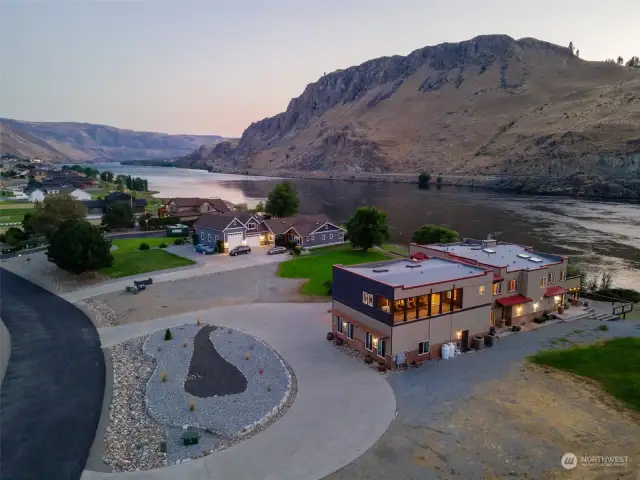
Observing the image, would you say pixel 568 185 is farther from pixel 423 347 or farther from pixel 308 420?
pixel 308 420

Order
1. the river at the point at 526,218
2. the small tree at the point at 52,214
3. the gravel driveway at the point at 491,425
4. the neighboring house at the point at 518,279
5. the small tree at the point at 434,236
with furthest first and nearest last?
the river at the point at 526,218, the small tree at the point at 52,214, the small tree at the point at 434,236, the neighboring house at the point at 518,279, the gravel driveway at the point at 491,425

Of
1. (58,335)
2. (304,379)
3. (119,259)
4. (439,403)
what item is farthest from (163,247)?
(439,403)

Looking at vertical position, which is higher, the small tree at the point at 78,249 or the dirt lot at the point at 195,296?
the small tree at the point at 78,249

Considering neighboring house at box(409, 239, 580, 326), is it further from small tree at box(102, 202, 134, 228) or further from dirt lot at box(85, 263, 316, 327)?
small tree at box(102, 202, 134, 228)

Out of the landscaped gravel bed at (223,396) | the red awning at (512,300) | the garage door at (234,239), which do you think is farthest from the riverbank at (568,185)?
the landscaped gravel bed at (223,396)

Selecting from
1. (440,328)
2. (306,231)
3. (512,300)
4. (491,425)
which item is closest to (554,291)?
(512,300)

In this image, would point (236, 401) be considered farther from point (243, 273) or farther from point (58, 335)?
point (243, 273)
